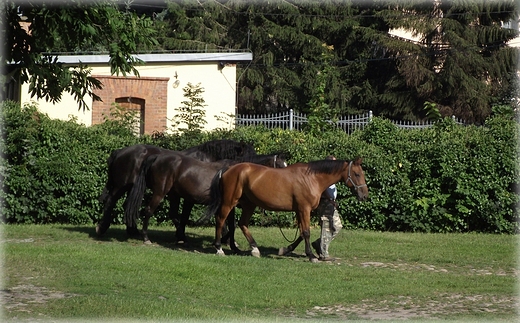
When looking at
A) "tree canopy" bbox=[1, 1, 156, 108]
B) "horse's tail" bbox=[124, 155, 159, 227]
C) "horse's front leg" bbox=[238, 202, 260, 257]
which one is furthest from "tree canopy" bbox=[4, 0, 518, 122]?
"tree canopy" bbox=[1, 1, 156, 108]

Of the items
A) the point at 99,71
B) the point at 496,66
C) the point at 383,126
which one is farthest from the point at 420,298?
the point at 496,66

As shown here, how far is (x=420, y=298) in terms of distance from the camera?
1114cm

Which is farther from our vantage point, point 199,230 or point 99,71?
point 99,71

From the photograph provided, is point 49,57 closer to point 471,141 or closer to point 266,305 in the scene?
point 266,305

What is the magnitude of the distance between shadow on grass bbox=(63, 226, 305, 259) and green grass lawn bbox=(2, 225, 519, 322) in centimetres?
4

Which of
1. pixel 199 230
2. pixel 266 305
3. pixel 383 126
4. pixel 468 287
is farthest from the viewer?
pixel 383 126

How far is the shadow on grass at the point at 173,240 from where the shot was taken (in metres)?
15.3

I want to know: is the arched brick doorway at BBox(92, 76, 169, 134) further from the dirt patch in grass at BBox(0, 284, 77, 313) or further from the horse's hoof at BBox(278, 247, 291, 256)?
the dirt patch in grass at BBox(0, 284, 77, 313)

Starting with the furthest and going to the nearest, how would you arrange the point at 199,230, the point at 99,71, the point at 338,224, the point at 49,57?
the point at 99,71, the point at 199,230, the point at 338,224, the point at 49,57

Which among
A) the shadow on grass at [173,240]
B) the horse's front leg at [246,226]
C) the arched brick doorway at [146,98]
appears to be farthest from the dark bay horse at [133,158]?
the arched brick doorway at [146,98]

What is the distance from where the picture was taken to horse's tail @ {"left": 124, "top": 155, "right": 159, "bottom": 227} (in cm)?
1561

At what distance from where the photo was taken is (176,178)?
50.8 ft

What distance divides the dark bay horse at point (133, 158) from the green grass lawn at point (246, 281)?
1.93 feet

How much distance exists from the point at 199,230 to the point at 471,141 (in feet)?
22.7
